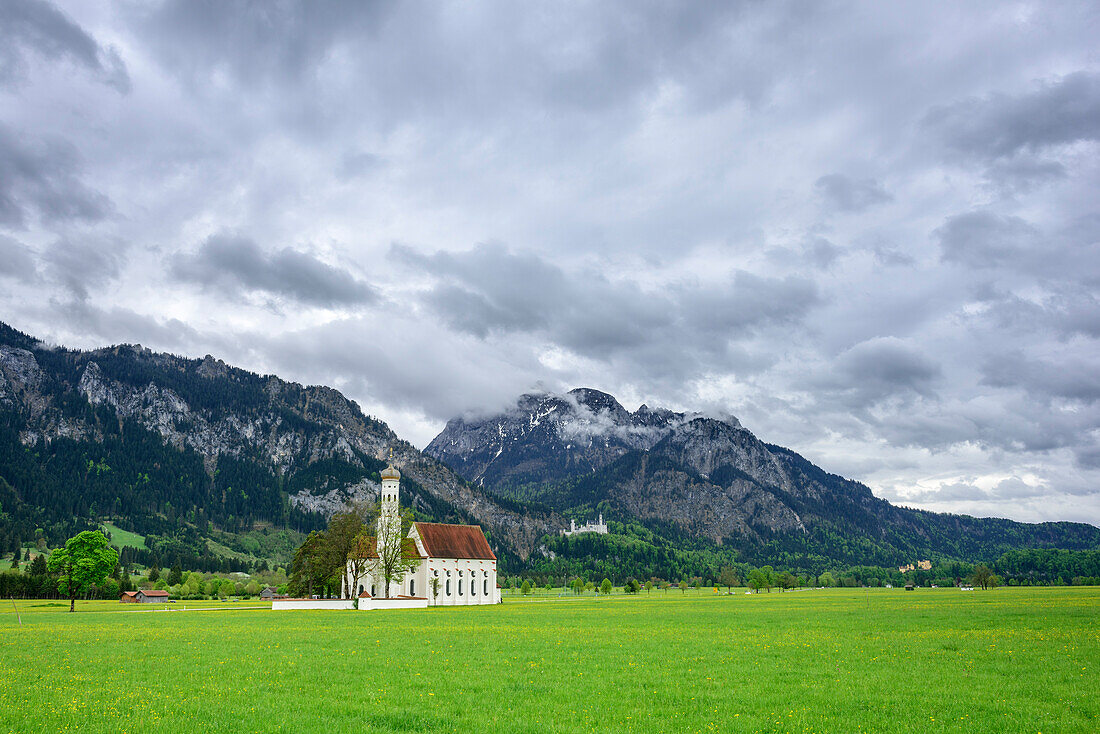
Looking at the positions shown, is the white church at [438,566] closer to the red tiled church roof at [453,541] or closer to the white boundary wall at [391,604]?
the red tiled church roof at [453,541]

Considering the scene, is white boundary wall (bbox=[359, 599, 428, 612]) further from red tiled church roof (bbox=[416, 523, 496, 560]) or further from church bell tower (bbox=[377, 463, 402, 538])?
red tiled church roof (bbox=[416, 523, 496, 560])

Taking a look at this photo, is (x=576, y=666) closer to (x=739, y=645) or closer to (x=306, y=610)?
(x=739, y=645)

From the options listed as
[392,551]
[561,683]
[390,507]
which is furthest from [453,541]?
[561,683]

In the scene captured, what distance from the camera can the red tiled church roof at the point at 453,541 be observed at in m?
108

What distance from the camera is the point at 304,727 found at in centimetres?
1530

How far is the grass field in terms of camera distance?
630 inches

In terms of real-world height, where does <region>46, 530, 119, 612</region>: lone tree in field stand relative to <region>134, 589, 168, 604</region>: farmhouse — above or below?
above

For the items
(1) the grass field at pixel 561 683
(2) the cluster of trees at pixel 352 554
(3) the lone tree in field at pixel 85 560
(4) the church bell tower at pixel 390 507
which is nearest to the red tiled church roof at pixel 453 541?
(4) the church bell tower at pixel 390 507

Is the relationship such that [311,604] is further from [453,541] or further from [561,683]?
[561,683]

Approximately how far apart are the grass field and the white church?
65.1 metres

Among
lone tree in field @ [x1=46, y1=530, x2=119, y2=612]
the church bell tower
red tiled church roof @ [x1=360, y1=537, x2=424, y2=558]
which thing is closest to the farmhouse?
lone tree in field @ [x1=46, y1=530, x2=119, y2=612]

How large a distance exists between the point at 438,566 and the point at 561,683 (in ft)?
294

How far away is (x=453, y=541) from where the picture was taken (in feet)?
370

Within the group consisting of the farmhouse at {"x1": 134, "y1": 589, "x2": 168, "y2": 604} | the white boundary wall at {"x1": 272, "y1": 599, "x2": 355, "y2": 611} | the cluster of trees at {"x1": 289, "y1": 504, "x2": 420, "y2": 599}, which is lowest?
the farmhouse at {"x1": 134, "y1": 589, "x2": 168, "y2": 604}
